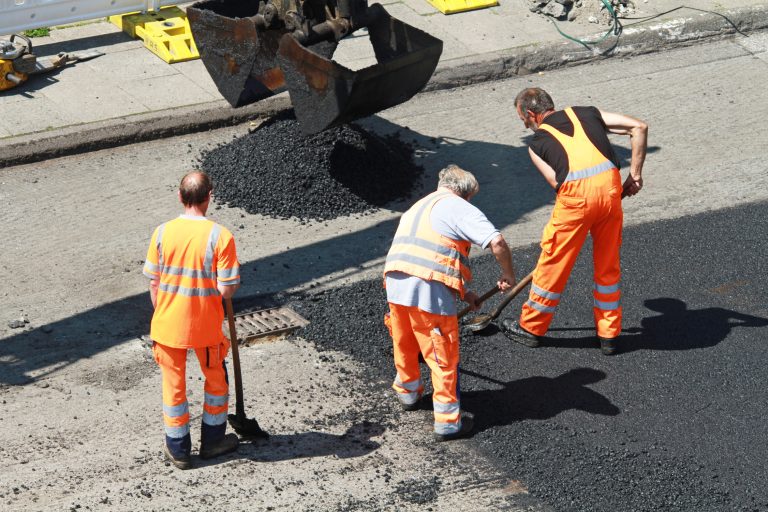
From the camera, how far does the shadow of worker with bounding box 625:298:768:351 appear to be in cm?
750

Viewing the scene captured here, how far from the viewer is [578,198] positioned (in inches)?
275

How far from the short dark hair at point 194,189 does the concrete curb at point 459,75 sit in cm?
399

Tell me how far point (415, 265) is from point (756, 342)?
8.45 ft

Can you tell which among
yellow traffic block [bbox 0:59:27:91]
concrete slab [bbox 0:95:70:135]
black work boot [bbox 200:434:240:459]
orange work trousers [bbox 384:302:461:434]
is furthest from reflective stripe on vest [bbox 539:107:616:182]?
yellow traffic block [bbox 0:59:27:91]

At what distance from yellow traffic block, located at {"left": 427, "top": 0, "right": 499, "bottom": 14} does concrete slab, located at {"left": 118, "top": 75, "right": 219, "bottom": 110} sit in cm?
290

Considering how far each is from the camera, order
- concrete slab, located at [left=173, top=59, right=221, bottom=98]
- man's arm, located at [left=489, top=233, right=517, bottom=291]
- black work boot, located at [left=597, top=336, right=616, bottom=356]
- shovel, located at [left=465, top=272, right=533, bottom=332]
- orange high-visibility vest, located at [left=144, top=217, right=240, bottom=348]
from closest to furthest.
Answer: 1. orange high-visibility vest, located at [left=144, top=217, right=240, bottom=348]
2. man's arm, located at [left=489, top=233, right=517, bottom=291]
3. black work boot, located at [left=597, top=336, right=616, bottom=356]
4. shovel, located at [left=465, top=272, right=533, bottom=332]
5. concrete slab, located at [left=173, top=59, right=221, bottom=98]

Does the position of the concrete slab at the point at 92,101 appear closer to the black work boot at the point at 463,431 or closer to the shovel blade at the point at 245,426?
the shovel blade at the point at 245,426

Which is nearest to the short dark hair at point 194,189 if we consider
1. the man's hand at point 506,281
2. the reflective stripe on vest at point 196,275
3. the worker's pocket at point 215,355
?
the reflective stripe on vest at point 196,275

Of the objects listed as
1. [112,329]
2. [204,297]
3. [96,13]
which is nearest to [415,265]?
[204,297]

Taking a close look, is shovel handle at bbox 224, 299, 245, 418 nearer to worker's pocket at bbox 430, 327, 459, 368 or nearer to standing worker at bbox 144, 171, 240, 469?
standing worker at bbox 144, 171, 240, 469

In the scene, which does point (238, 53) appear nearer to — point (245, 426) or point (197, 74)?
point (197, 74)

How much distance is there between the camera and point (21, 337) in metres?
7.34

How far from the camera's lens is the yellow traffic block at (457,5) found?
39.7ft

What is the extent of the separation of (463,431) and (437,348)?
21.1 inches
